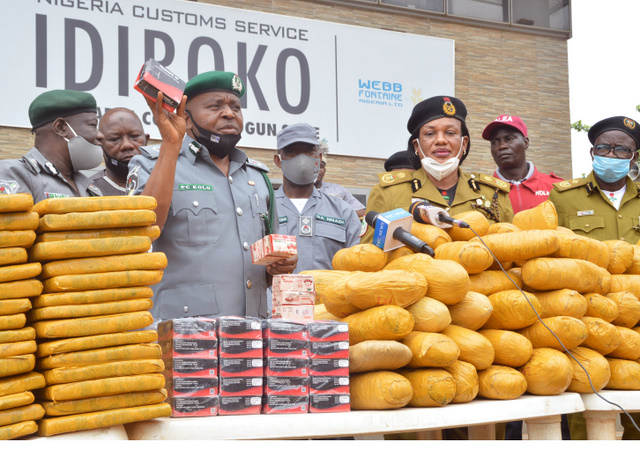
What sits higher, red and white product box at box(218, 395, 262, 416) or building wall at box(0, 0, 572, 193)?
building wall at box(0, 0, 572, 193)

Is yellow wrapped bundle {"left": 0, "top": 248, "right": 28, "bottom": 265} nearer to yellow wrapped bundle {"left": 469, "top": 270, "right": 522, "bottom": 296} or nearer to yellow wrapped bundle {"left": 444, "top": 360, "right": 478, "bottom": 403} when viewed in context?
yellow wrapped bundle {"left": 444, "top": 360, "right": 478, "bottom": 403}

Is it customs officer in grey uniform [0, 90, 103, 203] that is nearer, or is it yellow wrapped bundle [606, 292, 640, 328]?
yellow wrapped bundle [606, 292, 640, 328]

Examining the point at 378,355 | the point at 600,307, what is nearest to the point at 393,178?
the point at 600,307

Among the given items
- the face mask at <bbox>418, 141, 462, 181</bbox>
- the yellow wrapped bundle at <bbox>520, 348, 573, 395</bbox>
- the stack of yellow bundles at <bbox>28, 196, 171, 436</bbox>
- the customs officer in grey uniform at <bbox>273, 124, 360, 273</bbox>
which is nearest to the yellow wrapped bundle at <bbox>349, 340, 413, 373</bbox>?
the yellow wrapped bundle at <bbox>520, 348, 573, 395</bbox>

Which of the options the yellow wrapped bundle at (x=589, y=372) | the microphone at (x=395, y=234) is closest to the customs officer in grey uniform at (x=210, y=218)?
the microphone at (x=395, y=234)

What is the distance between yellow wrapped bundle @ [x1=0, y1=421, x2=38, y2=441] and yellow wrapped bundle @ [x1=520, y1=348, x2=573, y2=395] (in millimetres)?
1710

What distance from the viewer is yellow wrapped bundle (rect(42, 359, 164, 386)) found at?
1.80 metres

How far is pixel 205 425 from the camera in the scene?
194 centimetres

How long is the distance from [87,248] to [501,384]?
149 centimetres

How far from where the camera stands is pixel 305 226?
14.9 feet

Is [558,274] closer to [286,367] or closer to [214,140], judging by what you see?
[286,367]

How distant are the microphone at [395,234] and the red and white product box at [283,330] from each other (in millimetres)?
594
